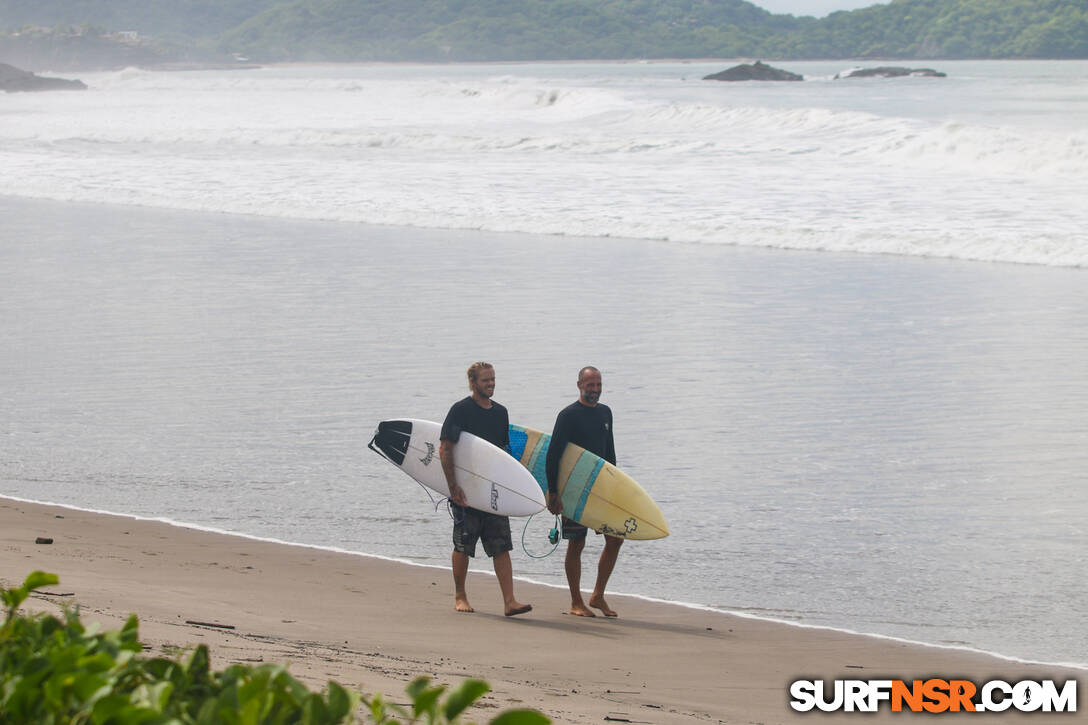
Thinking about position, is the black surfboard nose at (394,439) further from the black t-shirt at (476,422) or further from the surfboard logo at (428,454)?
the black t-shirt at (476,422)

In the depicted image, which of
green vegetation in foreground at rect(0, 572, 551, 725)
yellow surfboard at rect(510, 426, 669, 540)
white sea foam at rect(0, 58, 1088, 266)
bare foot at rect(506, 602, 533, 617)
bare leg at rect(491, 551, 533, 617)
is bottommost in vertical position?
bare foot at rect(506, 602, 533, 617)

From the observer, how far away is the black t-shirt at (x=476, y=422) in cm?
656

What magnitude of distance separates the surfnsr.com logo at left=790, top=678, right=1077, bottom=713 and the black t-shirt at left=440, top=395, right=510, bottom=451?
6.94ft

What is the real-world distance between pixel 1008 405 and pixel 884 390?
1.03m

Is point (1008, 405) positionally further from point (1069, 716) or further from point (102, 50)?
point (102, 50)

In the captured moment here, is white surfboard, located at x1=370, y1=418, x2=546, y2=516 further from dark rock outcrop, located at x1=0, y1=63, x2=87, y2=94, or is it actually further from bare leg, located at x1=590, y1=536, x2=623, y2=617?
dark rock outcrop, located at x1=0, y1=63, x2=87, y2=94

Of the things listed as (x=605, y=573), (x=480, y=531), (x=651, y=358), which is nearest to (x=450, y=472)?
(x=480, y=531)

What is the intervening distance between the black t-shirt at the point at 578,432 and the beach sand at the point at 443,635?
70 cm

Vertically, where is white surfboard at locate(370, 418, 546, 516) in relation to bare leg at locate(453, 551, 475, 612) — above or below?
above

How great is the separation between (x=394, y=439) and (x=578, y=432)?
1113mm

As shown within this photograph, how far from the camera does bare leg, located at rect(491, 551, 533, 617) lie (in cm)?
619

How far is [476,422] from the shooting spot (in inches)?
259

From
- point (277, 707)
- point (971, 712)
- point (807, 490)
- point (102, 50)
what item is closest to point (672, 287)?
point (807, 490)

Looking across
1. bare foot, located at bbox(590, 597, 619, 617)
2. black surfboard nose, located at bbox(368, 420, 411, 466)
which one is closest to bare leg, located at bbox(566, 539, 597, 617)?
bare foot, located at bbox(590, 597, 619, 617)
